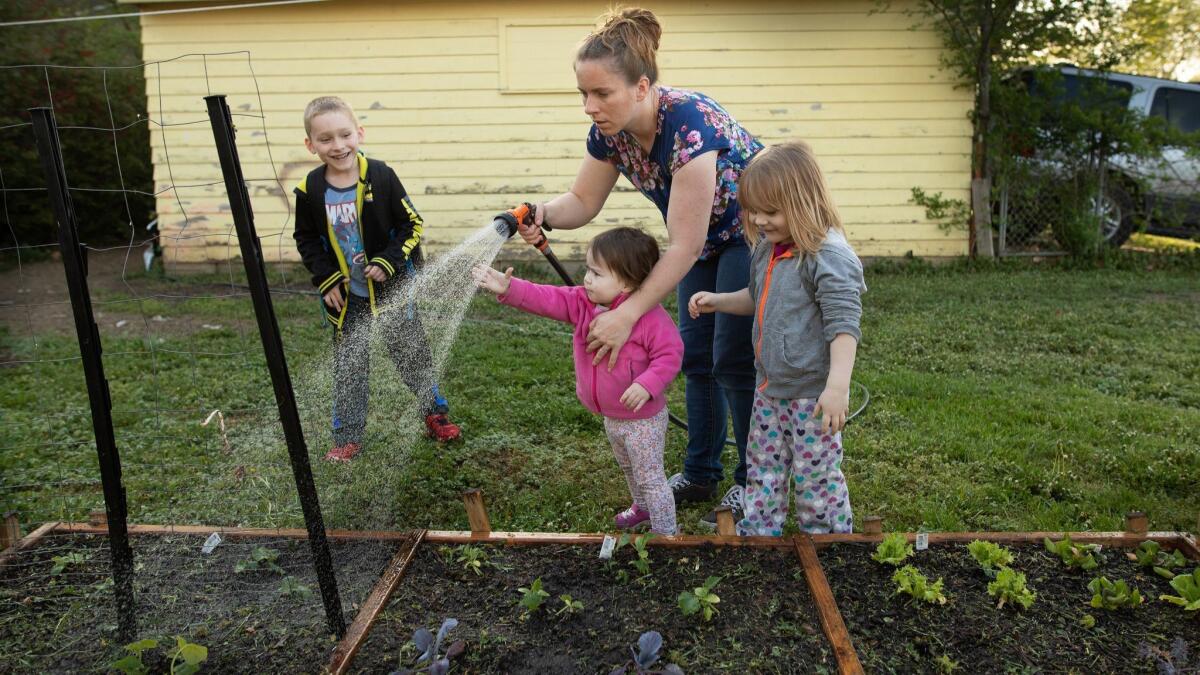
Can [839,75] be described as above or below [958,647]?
→ above

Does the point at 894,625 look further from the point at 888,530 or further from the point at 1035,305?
the point at 1035,305

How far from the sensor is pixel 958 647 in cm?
236

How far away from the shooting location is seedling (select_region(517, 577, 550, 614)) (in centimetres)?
248

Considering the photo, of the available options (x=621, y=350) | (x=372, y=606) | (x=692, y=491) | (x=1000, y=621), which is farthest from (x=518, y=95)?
(x=1000, y=621)

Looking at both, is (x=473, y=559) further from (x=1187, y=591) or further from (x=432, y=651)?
(x=1187, y=591)

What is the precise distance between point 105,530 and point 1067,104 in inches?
372

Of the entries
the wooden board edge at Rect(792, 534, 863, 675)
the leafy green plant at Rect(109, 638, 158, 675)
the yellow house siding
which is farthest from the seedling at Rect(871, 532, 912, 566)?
the yellow house siding

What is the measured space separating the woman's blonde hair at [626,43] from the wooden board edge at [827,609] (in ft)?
4.92

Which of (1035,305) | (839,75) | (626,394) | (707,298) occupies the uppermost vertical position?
(839,75)

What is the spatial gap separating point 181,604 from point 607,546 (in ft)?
4.19

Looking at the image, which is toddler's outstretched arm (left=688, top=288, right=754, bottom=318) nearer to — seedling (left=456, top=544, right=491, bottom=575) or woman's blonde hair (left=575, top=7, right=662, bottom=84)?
woman's blonde hair (left=575, top=7, right=662, bottom=84)

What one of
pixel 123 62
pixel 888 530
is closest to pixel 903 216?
pixel 888 530

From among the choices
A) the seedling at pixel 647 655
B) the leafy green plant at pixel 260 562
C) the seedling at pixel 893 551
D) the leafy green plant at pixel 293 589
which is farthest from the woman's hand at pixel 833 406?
the leafy green plant at pixel 260 562

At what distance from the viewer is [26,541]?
3.02 m
